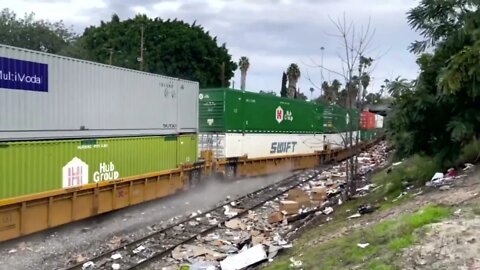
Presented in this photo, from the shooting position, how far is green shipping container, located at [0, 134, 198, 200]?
1009cm

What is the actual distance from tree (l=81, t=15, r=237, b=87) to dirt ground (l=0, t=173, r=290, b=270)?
35.2m

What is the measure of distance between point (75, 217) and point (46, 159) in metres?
1.71

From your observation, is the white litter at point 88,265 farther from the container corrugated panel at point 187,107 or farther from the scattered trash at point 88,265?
the container corrugated panel at point 187,107

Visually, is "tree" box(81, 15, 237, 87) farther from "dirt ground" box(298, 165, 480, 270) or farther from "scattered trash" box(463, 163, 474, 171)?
"dirt ground" box(298, 165, 480, 270)

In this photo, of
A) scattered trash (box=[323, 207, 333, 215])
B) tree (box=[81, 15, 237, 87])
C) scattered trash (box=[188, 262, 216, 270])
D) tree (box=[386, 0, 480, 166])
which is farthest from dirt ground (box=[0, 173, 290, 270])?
tree (box=[81, 15, 237, 87])

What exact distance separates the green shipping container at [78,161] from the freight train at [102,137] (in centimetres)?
2

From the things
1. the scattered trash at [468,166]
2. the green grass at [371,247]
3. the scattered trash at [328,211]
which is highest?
the scattered trash at [468,166]

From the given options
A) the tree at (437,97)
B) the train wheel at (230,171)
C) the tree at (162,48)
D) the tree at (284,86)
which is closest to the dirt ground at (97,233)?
the train wheel at (230,171)

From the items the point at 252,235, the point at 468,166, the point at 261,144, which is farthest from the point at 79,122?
the point at 261,144

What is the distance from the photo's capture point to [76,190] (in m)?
11.8

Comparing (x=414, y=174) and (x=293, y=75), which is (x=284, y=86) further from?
(x=414, y=174)

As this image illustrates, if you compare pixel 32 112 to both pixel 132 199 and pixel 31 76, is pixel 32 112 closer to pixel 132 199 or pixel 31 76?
pixel 31 76

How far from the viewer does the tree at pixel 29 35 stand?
62906mm

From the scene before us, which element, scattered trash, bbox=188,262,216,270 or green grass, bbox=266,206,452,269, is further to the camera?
scattered trash, bbox=188,262,216,270
